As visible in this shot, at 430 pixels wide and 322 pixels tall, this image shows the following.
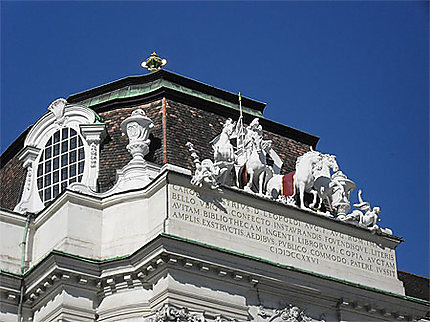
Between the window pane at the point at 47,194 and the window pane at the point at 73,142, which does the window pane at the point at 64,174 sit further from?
the window pane at the point at 73,142

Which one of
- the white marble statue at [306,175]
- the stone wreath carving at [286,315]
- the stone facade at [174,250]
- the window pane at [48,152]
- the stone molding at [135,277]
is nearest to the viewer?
the stone molding at [135,277]

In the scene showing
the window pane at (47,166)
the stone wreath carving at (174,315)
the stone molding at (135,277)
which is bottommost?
the stone wreath carving at (174,315)

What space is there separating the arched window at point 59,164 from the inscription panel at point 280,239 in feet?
16.5

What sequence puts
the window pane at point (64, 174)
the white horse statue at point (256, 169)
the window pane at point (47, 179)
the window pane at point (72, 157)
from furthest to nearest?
the window pane at point (47, 179), the window pane at point (72, 157), the window pane at point (64, 174), the white horse statue at point (256, 169)

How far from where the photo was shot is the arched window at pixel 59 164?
107 feet

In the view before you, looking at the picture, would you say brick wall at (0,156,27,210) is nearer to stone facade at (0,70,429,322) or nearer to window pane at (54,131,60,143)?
stone facade at (0,70,429,322)

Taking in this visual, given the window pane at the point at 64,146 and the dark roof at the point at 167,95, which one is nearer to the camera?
the window pane at the point at 64,146

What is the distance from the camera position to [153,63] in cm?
3775

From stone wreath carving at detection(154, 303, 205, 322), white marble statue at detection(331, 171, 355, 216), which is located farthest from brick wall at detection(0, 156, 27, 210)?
white marble statue at detection(331, 171, 355, 216)

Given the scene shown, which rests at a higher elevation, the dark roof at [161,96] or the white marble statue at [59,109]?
the dark roof at [161,96]

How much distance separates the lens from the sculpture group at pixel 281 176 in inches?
Result: 1227

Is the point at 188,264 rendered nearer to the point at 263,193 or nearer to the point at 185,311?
the point at 185,311

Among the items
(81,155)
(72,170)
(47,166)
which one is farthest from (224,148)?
(47,166)

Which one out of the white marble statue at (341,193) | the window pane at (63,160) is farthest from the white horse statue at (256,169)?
the window pane at (63,160)
